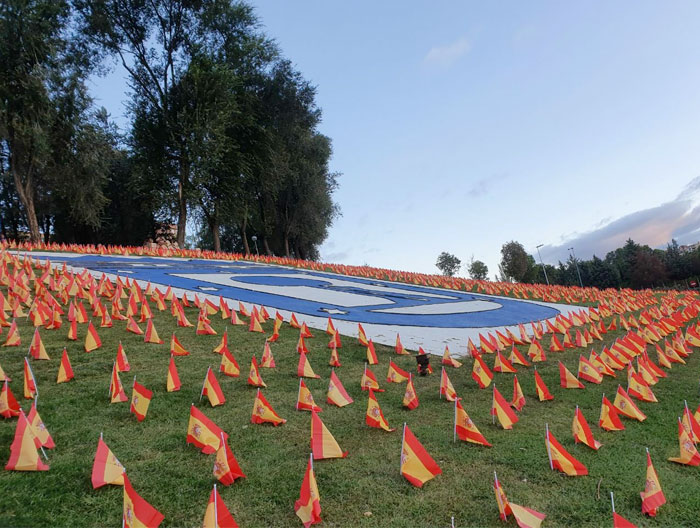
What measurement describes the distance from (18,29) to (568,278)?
82662 mm

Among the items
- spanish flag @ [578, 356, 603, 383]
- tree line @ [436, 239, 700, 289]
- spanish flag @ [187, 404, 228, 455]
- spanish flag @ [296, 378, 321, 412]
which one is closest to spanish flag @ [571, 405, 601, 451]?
spanish flag @ [578, 356, 603, 383]

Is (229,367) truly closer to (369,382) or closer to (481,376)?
(369,382)

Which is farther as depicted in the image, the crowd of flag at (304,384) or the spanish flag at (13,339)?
the spanish flag at (13,339)

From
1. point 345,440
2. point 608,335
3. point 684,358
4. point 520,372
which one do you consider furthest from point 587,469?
point 608,335

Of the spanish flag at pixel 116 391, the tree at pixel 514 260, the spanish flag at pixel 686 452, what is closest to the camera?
the spanish flag at pixel 686 452

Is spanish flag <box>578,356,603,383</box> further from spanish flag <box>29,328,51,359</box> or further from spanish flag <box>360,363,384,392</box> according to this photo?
spanish flag <box>29,328,51,359</box>

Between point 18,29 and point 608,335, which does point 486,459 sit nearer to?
point 608,335

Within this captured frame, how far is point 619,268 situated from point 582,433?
263 ft

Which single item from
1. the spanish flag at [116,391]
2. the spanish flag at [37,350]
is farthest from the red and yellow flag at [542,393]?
the spanish flag at [37,350]

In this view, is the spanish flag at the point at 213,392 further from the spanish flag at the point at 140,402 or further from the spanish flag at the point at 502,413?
the spanish flag at the point at 502,413

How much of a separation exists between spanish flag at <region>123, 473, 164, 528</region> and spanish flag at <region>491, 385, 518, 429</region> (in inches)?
163

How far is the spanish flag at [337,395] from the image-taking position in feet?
20.3

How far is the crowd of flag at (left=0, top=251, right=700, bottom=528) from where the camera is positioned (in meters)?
3.76

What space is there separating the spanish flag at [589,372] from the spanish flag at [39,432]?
8228mm
